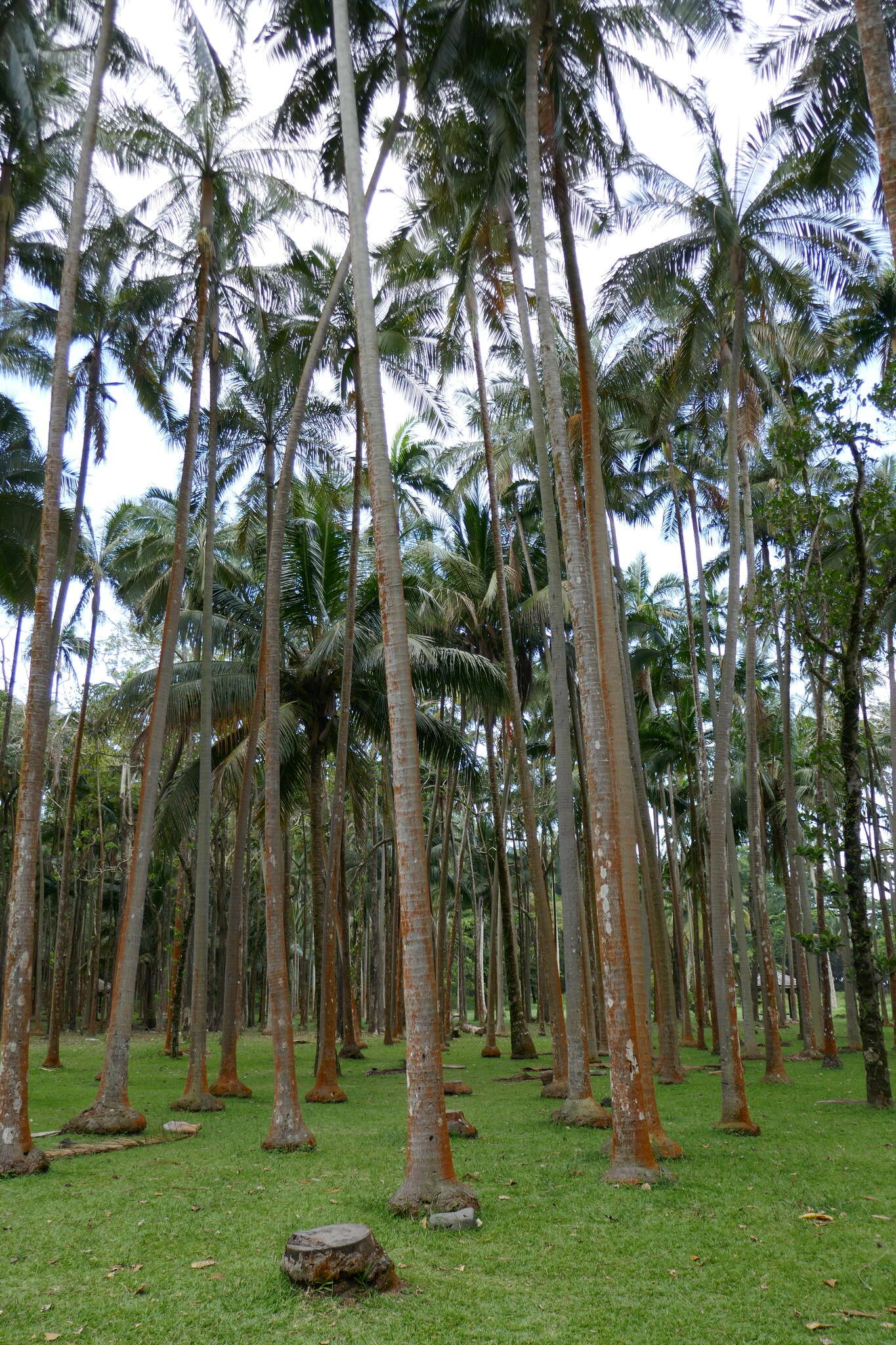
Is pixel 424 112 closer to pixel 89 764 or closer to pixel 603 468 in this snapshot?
pixel 603 468

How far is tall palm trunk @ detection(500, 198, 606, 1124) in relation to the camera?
12367mm

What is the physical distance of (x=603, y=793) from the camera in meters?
9.09

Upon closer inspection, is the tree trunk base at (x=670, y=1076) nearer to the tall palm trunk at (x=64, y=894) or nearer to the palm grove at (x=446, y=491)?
the palm grove at (x=446, y=491)

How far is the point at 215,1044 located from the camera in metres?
28.2

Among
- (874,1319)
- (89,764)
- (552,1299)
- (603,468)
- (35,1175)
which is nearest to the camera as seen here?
(874,1319)

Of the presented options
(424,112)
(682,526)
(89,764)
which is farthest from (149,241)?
(89,764)

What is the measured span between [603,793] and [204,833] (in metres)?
7.73

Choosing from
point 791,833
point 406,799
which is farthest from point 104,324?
point 791,833

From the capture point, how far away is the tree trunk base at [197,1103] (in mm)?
13727

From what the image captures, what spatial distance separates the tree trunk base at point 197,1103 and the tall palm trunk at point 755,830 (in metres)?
9.34

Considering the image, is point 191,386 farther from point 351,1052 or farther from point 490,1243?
point 351,1052

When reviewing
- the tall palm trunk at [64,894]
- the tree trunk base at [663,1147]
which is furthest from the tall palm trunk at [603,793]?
the tall palm trunk at [64,894]

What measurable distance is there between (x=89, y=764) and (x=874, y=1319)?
3014 centimetres

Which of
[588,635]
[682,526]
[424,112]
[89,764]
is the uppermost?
[424,112]
